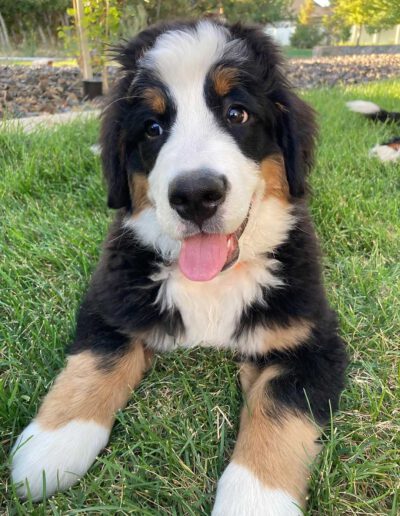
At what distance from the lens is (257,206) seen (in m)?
1.99

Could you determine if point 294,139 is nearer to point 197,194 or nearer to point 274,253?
point 274,253


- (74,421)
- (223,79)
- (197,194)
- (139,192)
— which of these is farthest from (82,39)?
(74,421)

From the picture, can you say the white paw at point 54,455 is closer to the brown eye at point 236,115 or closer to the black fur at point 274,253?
the black fur at point 274,253

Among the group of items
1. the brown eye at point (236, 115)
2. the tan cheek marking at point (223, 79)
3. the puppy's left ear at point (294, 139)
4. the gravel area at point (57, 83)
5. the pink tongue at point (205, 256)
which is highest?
the tan cheek marking at point (223, 79)

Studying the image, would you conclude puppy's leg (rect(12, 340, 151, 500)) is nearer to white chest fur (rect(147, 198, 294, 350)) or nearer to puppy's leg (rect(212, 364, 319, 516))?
white chest fur (rect(147, 198, 294, 350))

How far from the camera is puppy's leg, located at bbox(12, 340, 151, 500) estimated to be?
1.51 m

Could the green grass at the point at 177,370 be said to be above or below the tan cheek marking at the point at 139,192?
below

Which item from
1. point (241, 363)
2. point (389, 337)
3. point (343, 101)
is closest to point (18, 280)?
point (241, 363)

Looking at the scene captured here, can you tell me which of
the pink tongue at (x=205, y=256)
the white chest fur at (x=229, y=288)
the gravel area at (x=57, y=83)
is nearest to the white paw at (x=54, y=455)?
the white chest fur at (x=229, y=288)

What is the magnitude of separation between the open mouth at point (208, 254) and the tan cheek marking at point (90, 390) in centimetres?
37

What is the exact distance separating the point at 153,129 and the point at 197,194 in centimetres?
46

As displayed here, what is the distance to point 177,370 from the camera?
6.42 ft

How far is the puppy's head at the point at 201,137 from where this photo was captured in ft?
5.68

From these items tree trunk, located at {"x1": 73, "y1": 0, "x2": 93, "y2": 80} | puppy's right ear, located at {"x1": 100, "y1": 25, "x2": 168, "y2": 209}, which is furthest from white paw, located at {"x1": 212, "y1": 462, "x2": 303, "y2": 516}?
tree trunk, located at {"x1": 73, "y1": 0, "x2": 93, "y2": 80}
